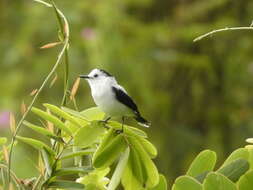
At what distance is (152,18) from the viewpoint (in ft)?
17.6

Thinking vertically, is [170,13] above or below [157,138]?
above

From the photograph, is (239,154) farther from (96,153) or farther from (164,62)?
(164,62)

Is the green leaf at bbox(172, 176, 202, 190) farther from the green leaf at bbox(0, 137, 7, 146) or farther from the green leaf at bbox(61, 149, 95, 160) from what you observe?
the green leaf at bbox(0, 137, 7, 146)

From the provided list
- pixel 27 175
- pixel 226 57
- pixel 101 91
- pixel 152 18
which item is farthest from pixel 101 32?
pixel 101 91

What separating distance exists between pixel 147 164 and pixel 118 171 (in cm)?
6

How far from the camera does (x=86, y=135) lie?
119cm

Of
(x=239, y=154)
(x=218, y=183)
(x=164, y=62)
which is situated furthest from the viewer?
(x=164, y=62)

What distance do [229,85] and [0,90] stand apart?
1599 millimetres

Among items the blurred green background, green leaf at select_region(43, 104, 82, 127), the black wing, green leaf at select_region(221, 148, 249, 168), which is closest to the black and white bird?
the black wing

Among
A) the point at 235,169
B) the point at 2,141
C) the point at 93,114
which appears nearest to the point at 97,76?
the point at 93,114

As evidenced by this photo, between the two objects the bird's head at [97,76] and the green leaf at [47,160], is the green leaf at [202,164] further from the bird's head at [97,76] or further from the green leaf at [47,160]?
the bird's head at [97,76]

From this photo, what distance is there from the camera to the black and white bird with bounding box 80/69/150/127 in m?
1.51

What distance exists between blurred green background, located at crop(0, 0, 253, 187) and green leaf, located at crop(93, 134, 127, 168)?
135 inches

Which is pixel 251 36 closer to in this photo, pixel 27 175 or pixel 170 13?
pixel 170 13
